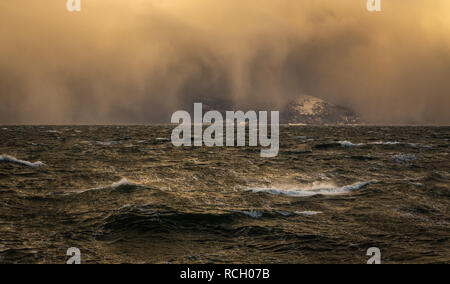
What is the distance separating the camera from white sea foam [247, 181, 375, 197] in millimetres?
17562

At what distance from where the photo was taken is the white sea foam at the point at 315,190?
1756cm

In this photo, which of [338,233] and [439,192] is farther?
[439,192]

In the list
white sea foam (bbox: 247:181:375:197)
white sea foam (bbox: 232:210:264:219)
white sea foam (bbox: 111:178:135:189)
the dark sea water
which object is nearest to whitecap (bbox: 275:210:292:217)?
the dark sea water

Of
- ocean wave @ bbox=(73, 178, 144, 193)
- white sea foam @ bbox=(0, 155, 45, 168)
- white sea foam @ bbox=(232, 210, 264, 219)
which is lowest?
white sea foam @ bbox=(232, 210, 264, 219)

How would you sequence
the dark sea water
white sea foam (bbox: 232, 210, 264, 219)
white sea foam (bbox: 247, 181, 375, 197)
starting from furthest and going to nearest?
white sea foam (bbox: 247, 181, 375, 197) → white sea foam (bbox: 232, 210, 264, 219) → the dark sea water

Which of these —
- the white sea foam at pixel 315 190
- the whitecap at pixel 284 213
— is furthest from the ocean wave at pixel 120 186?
the whitecap at pixel 284 213

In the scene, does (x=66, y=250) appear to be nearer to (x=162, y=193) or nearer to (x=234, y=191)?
(x=162, y=193)

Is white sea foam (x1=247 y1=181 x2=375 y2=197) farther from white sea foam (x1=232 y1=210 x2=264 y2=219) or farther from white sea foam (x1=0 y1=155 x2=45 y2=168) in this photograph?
white sea foam (x1=0 y1=155 x2=45 y2=168)

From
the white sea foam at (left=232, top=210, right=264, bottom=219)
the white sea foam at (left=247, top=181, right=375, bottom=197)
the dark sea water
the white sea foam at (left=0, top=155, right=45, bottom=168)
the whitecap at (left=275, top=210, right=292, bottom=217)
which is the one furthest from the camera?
the white sea foam at (left=0, top=155, right=45, bottom=168)

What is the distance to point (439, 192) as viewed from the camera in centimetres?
1800

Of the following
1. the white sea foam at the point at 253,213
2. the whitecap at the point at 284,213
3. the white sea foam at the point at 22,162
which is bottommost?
the whitecap at the point at 284,213

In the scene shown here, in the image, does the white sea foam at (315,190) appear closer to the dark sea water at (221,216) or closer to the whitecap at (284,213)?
the dark sea water at (221,216)
